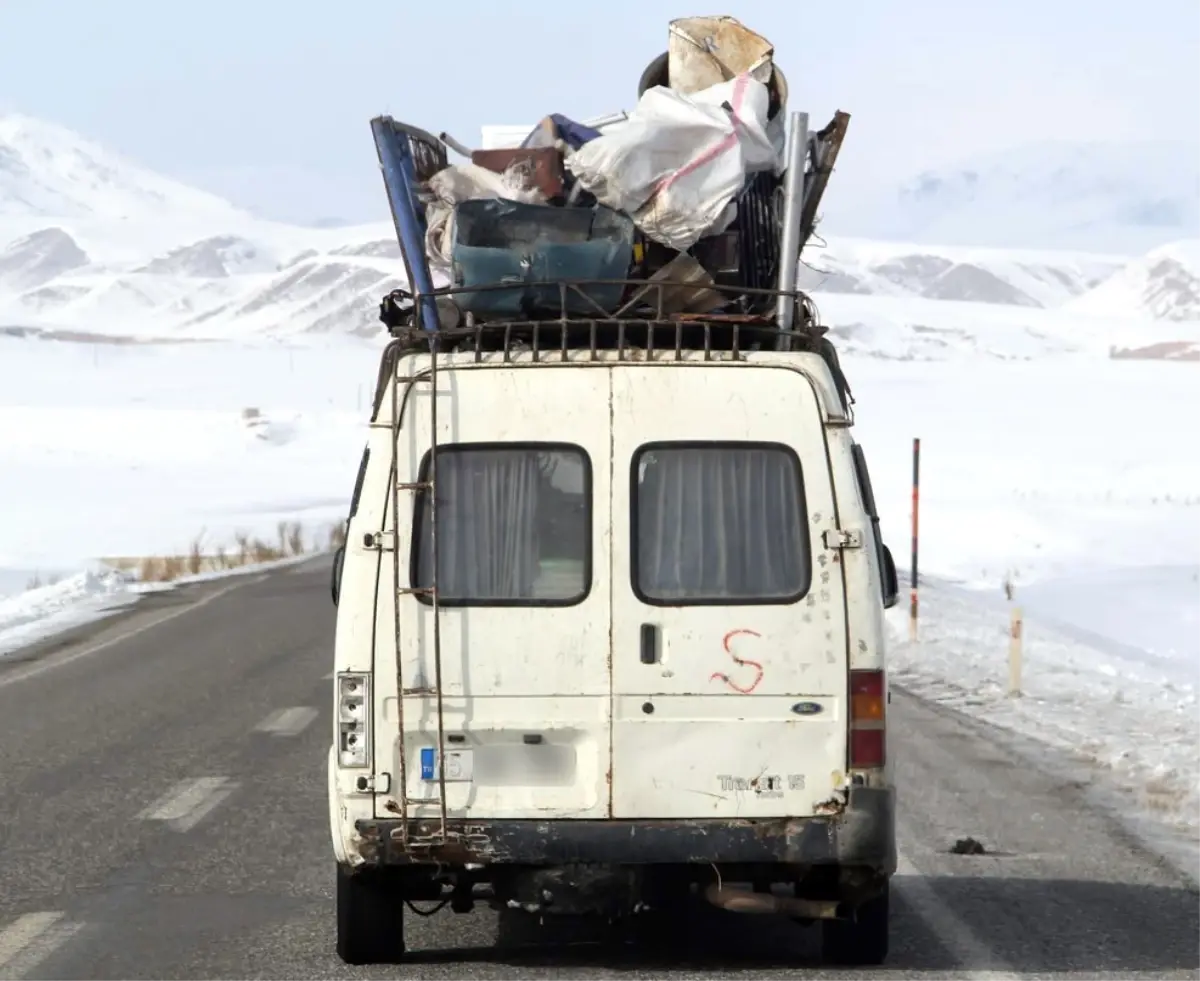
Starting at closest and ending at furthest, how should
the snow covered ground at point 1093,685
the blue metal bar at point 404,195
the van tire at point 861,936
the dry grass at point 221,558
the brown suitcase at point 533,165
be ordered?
the van tire at point 861,936 < the blue metal bar at point 404,195 < the brown suitcase at point 533,165 < the snow covered ground at point 1093,685 < the dry grass at point 221,558

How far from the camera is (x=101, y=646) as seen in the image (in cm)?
2262

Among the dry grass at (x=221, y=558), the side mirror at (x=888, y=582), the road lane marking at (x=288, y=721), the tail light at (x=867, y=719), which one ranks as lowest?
the dry grass at (x=221, y=558)

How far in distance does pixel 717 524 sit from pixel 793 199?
1387 mm

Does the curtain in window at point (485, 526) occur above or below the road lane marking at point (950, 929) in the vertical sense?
above

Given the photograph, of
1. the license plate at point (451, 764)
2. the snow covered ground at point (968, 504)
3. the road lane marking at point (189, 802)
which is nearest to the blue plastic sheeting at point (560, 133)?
the license plate at point (451, 764)

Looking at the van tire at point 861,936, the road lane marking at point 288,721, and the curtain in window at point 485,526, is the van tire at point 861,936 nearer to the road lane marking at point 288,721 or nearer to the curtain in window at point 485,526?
the curtain in window at point 485,526

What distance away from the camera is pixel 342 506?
71.7 metres

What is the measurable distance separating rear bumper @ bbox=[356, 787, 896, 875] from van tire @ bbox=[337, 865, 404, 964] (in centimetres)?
54

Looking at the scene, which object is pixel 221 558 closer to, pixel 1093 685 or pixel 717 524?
pixel 1093 685

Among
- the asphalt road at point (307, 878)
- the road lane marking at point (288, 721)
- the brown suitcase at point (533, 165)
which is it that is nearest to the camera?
the asphalt road at point (307, 878)

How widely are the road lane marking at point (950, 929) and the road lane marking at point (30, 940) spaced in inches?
128

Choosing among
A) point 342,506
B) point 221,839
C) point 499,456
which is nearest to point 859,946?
point 499,456

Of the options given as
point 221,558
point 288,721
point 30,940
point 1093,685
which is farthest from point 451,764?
point 221,558

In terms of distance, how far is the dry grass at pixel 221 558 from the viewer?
38.5m
